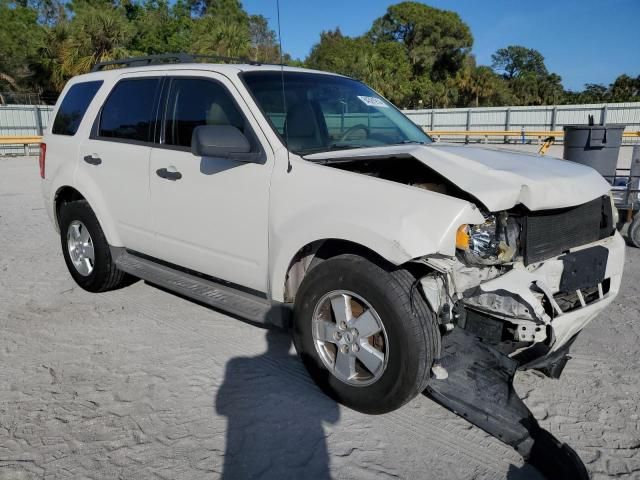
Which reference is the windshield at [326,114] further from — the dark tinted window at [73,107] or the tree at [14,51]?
the tree at [14,51]

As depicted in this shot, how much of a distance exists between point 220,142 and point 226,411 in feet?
5.27

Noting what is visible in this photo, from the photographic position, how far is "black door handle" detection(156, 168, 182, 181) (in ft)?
13.3

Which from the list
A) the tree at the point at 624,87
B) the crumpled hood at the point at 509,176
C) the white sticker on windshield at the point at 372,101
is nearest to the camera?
the crumpled hood at the point at 509,176

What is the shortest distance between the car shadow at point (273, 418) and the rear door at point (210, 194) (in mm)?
574

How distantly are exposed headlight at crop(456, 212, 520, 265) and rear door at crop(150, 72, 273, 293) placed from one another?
4.21ft

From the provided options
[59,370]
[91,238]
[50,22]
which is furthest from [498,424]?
[50,22]

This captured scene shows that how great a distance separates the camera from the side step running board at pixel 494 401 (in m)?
2.70

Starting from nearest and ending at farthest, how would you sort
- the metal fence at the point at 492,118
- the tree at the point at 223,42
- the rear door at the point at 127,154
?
the rear door at the point at 127,154 < the metal fence at the point at 492,118 < the tree at the point at 223,42

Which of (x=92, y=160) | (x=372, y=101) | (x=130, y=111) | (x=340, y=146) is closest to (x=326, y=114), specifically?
(x=340, y=146)

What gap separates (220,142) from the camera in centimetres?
338

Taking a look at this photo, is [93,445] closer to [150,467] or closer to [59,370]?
[150,467]

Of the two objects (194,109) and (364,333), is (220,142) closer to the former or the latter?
(194,109)

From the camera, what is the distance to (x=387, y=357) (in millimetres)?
2973

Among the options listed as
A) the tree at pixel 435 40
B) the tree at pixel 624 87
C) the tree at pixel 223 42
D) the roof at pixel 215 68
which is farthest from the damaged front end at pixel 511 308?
the tree at pixel 624 87
